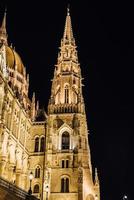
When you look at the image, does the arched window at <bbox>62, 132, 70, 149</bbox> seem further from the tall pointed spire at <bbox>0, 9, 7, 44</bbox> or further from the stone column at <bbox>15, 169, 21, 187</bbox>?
the tall pointed spire at <bbox>0, 9, 7, 44</bbox>

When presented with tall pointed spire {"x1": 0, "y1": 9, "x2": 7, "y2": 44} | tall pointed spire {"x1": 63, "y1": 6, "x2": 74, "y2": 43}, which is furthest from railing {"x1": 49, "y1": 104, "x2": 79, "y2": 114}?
tall pointed spire {"x1": 0, "y1": 9, "x2": 7, "y2": 44}

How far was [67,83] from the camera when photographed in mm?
67938

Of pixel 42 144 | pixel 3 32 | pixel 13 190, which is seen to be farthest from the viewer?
pixel 3 32

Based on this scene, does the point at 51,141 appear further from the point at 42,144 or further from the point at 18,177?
the point at 18,177

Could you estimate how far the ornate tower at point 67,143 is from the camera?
55.4 m

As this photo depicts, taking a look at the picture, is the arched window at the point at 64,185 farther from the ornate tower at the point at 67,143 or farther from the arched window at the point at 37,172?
the arched window at the point at 37,172

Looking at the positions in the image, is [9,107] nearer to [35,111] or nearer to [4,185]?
[35,111]

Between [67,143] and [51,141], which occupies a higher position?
[51,141]

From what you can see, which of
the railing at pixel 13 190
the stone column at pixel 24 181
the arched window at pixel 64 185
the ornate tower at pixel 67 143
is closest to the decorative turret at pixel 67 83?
the ornate tower at pixel 67 143

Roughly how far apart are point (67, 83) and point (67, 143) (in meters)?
13.5

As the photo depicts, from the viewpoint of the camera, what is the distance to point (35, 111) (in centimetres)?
7125

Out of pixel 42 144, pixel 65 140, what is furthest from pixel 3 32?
pixel 65 140

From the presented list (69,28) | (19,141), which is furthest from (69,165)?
(69,28)

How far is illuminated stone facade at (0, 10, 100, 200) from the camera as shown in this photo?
175ft
